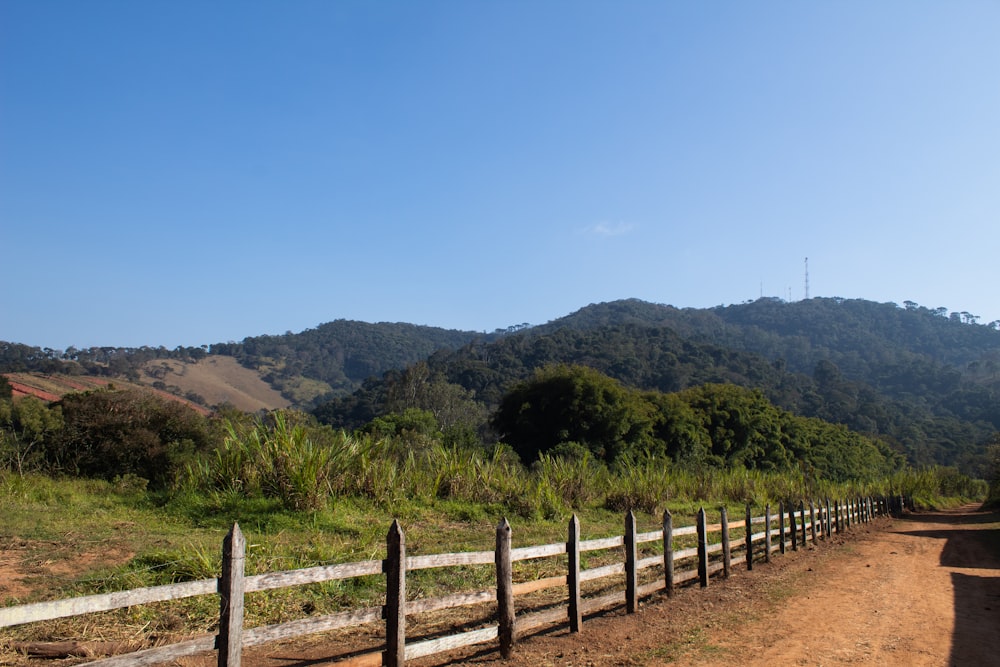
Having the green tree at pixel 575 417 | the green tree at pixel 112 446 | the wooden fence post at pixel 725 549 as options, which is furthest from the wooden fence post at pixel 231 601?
the green tree at pixel 575 417

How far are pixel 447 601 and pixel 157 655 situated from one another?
2.73m

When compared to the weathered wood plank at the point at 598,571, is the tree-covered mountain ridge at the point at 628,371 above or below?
above

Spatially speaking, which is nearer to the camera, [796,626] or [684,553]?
[796,626]

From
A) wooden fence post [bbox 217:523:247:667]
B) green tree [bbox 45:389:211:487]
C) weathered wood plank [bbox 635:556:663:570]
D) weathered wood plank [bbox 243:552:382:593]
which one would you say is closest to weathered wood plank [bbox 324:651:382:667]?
weathered wood plank [bbox 243:552:382:593]

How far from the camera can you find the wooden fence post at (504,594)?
6.95 m

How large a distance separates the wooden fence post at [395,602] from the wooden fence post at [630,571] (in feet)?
13.3

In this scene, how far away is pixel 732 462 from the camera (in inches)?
1815

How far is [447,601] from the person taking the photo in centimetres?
647

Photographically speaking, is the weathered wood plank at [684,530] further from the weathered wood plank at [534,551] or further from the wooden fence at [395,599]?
the weathered wood plank at [534,551]

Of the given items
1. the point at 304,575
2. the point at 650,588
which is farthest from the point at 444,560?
the point at 650,588

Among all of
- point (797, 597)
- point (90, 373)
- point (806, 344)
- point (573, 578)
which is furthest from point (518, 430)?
point (806, 344)

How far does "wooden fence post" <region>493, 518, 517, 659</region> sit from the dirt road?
0.58 feet

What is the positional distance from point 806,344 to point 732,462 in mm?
170348

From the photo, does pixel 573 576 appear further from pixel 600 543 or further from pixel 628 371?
pixel 628 371
